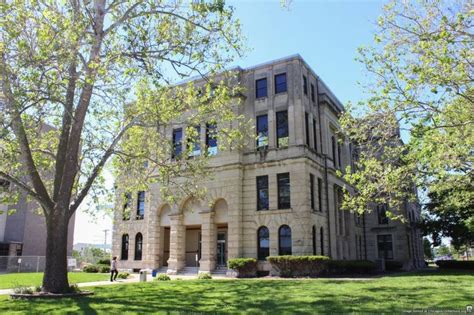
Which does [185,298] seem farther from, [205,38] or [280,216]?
[280,216]

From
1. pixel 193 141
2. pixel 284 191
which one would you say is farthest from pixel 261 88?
pixel 193 141

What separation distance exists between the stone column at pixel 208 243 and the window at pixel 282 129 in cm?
787

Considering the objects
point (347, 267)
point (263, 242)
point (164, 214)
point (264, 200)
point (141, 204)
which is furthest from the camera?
point (141, 204)

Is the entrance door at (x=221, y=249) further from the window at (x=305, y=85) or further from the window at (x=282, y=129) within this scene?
the window at (x=305, y=85)

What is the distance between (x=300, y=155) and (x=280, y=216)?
15.6ft

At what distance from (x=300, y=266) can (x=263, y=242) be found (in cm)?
426

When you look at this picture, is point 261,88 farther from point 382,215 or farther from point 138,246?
point 382,215

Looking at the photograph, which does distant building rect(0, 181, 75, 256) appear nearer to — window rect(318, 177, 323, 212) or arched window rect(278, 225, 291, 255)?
arched window rect(278, 225, 291, 255)

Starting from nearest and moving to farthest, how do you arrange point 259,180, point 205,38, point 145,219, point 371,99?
point 371,99 < point 205,38 < point 259,180 < point 145,219

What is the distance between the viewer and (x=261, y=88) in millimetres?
33875

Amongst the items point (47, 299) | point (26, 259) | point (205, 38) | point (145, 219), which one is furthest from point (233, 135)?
point (26, 259)

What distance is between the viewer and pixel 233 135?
66.9 feet

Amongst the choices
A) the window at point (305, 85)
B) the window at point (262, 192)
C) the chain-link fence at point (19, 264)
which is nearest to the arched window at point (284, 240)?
the window at point (262, 192)

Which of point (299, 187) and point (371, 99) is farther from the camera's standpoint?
point (299, 187)
